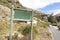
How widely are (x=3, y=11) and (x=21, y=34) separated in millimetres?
4779

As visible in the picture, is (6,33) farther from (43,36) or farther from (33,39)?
(43,36)

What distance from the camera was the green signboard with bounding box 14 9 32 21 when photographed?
531 inches

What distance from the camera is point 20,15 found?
13.6 m

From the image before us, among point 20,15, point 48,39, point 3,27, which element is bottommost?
point 48,39

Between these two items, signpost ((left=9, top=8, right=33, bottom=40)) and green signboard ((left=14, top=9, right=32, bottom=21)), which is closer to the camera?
signpost ((left=9, top=8, right=33, bottom=40))

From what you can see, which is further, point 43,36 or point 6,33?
point 43,36

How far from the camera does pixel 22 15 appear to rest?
1372 cm

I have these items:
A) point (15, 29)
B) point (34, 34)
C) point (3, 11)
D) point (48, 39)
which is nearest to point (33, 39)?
point (34, 34)

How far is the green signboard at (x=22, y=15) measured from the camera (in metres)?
13.5

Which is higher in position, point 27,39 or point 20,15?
point 20,15

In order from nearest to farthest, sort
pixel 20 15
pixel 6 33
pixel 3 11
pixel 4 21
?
pixel 20 15
pixel 6 33
pixel 4 21
pixel 3 11

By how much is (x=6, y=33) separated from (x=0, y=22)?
184cm

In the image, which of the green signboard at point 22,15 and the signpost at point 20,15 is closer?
the signpost at point 20,15

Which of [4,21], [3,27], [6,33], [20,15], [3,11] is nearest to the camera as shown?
[20,15]
